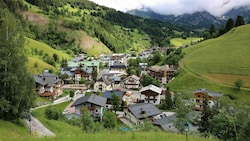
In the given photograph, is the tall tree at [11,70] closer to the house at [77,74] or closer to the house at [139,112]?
the house at [139,112]

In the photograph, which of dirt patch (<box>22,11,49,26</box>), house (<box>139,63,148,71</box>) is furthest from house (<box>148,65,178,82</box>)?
dirt patch (<box>22,11,49,26</box>)

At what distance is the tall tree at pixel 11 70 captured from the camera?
20922mm

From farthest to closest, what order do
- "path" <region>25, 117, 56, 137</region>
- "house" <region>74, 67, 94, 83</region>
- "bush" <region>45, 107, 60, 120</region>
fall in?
"house" <region>74, 67, 94, 83</region>, "bush" <region>45, 107, 60, 120</region>, "path" <region>25, 117, 56, 137</region>

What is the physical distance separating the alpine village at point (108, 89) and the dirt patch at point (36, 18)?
0.56m

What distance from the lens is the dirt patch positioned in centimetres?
14100

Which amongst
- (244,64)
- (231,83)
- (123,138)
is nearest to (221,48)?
(244,64)

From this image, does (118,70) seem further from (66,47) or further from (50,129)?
(50,129)

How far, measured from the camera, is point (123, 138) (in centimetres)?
993

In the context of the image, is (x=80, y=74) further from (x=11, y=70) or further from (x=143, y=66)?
(x=11, y=70)

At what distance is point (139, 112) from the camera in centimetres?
4928

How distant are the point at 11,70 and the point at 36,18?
132591 millimetres

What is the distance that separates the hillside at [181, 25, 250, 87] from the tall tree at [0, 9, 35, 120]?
188 ft

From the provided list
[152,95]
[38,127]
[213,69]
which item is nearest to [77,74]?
[152,95]

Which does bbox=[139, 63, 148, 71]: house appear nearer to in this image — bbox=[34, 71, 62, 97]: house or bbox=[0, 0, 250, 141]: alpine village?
bbox=[0, 0, 250, 141]: alpine village
